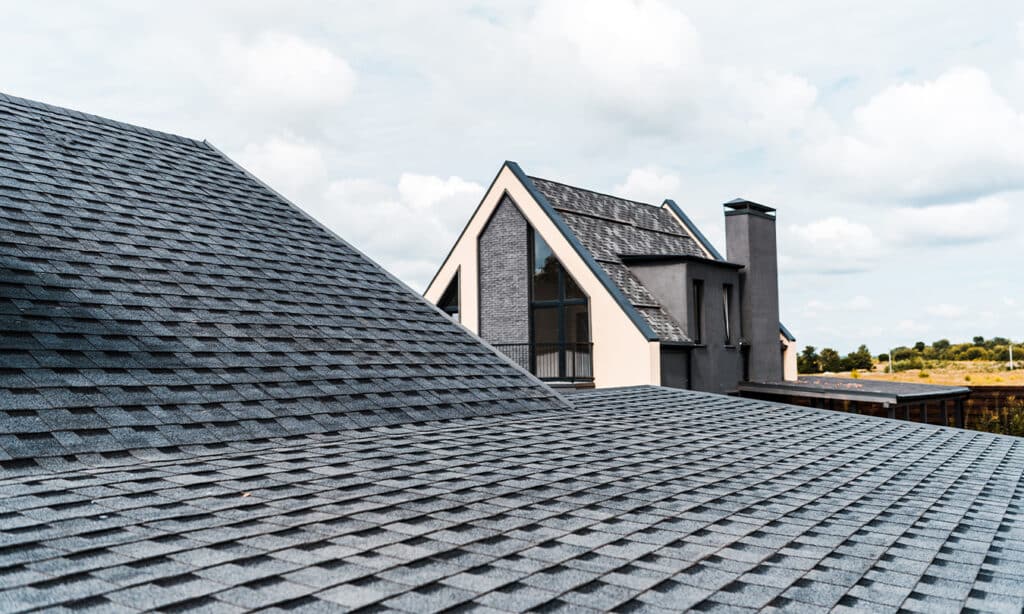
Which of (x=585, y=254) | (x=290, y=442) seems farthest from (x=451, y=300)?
(x=290, y=442)

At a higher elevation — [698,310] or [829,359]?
[698,310]

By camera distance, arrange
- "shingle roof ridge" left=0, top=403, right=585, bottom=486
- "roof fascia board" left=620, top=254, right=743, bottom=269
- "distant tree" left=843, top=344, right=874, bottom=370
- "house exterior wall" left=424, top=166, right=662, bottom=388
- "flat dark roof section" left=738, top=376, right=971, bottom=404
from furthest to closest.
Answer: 1. "distant tree" left=843, top=344, right=874, bottom=370
2. "roof fascia board" left=620, top=254, right=743, bottom=269
3. "house exterior wall" left=424, top=166, right=662, bottom=388
4. "flat dark roof section" left=738, top=376, right=971, bottom=404
5. "shingle roof ridge" left=0, top=403, right=585, bottom=486

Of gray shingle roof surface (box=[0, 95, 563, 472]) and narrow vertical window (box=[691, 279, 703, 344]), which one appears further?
narrow vertical window (box=[691, 279, 703, 344])

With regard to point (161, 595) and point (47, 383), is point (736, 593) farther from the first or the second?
point (47, 383)

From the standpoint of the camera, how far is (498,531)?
5.07m

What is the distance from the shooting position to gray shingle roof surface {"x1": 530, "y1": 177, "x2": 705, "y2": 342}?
26.4 meters

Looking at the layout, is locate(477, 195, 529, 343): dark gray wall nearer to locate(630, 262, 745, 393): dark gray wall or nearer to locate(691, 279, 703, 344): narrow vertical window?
locate(630, 262, 745, 393): dark gray wall

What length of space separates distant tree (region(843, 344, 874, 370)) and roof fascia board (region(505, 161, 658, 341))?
44127 mm

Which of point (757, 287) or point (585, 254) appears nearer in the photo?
point (585, 254)

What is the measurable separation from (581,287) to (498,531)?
69.8ft

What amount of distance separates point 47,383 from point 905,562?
6909 millimetres

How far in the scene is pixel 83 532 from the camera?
454 centimetres

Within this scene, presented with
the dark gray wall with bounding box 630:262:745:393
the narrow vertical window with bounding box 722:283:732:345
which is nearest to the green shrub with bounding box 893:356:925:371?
the narrow vertical window with bounding box 722:283:732:345

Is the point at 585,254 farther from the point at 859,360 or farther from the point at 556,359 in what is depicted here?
the point at 859,360
